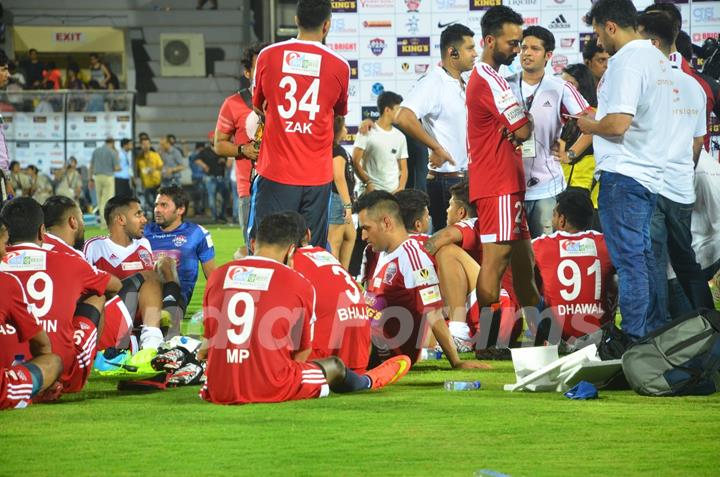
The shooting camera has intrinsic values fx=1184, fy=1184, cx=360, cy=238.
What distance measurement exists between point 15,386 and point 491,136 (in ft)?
11.3

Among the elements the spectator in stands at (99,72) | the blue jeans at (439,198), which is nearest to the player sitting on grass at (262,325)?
the blue jeans at (439,198)

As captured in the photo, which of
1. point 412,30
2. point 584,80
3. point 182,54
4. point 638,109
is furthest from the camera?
point 182,54

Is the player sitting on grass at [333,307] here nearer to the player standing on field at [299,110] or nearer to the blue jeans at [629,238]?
the player standing on field at [299,110]

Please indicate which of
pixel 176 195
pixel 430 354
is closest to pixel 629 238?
pixel 430 354

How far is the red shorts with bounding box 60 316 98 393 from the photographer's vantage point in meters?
6.45

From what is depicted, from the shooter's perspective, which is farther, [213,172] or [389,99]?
[213,172]

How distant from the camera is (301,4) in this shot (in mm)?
7379

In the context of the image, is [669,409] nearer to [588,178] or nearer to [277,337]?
[277,337]

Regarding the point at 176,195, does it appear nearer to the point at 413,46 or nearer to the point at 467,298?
the point at 467,298

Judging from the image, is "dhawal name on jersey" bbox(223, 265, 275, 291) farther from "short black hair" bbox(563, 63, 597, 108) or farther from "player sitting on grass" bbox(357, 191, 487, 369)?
"short black hair" bbox(563, 63, 597, 108)

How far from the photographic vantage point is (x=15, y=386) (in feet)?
19.1

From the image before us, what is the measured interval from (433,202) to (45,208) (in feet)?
12.7

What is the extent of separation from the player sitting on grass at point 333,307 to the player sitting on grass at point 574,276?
1902 mm


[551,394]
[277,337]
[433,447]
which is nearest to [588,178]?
[551,394]
